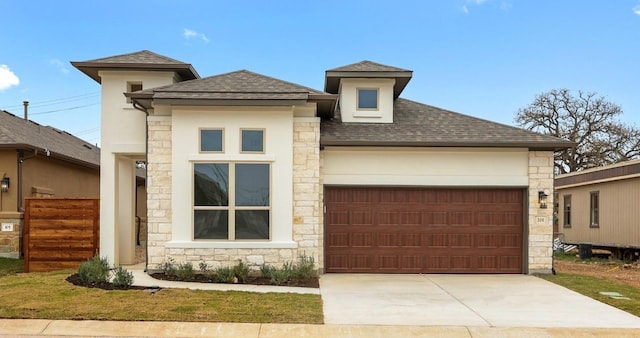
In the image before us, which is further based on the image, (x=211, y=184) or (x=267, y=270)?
(x=211, y=184)

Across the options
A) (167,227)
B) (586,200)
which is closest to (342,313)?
(167,227)

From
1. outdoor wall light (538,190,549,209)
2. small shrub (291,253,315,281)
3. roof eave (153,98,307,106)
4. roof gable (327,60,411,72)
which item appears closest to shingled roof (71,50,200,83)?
roof eave (153,98,307,106)

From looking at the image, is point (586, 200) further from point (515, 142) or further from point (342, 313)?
point (342, 313)

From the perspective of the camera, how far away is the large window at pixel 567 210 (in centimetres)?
2417

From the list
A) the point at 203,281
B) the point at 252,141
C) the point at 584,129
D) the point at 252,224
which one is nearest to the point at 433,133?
the point at 252,141

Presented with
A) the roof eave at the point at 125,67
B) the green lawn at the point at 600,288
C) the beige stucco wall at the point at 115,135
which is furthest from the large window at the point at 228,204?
the green lawn at the point at 600,288

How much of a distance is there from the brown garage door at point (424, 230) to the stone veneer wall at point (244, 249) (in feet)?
3.12

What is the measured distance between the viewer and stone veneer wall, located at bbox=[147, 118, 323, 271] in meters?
12.0

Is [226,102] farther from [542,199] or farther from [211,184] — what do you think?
[542,199]

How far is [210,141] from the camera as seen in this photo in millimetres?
12234

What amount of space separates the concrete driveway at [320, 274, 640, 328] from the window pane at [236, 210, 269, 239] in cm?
173

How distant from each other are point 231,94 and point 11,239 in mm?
7602

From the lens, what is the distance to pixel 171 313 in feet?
26.7

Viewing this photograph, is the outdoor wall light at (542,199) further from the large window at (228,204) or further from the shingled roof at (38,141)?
the shingled roof at (38,141)
